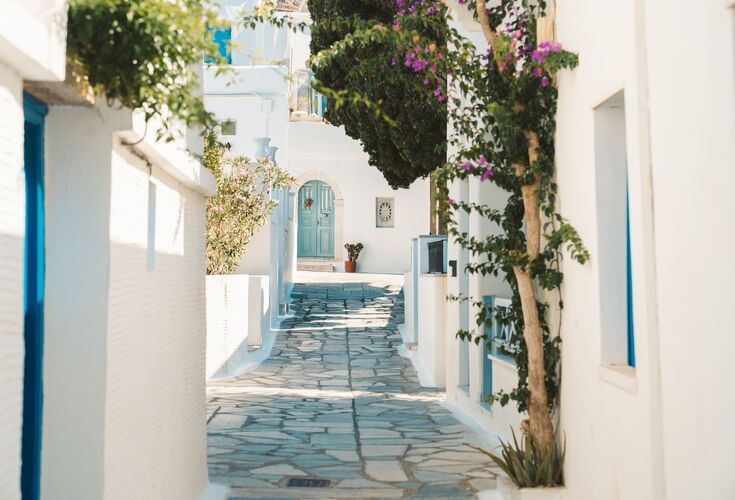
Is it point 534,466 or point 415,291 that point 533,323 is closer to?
point 534,466

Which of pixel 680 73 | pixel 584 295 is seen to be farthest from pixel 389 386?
pixel 680 73

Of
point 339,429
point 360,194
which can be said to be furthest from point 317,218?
point 339,429

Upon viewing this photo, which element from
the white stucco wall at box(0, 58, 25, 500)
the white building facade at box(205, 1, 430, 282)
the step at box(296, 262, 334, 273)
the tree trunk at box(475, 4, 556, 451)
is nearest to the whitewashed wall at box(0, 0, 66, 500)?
the white stucco wall at box(0, 58, 25, 500)

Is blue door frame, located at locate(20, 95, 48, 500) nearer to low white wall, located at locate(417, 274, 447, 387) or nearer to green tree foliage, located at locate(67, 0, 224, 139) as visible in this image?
green tree foliage, located at locate(67, 0, 224, 139)

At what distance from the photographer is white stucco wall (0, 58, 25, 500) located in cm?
278

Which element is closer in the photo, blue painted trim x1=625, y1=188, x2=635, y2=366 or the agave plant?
blue painted trim x1=625, y1=188, x2=635, y2=366

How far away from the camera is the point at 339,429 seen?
9.61m

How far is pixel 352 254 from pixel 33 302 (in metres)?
26.0

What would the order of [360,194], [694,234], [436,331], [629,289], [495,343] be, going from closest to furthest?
1. [694,234]
2. [629,289]
3. [495,343]
4. [436,331]
5. [360,194]

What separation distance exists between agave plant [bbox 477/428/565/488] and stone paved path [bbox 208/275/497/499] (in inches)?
28.3

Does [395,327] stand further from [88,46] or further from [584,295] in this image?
[88,46]

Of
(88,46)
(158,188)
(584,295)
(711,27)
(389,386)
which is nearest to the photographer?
(88,46)

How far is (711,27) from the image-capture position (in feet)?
11.9

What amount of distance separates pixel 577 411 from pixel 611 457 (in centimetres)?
76
